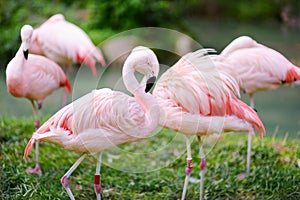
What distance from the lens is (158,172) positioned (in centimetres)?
511

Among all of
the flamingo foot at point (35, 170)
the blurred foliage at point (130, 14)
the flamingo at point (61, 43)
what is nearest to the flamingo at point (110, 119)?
the flamingo foot at point (35, 170)

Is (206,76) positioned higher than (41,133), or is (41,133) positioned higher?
(206,76)

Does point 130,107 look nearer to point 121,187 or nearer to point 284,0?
point 121,187

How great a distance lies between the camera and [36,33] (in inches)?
233

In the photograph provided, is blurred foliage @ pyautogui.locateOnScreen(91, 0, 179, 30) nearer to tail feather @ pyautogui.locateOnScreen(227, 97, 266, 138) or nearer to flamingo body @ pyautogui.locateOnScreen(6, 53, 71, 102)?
flamingo body @ pyautogui.locateOnScreen(6, 53, 71, 102)

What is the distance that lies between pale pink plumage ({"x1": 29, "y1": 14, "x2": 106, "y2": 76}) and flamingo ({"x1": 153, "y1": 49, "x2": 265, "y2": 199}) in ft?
6.65

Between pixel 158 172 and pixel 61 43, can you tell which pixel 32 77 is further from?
pixel 158 172

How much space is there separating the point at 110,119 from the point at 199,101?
0.70 meters

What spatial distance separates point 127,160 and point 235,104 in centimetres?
169

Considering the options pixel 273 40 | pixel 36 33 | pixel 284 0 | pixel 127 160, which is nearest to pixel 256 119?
pixel 127 160

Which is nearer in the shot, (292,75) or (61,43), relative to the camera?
(292,75)

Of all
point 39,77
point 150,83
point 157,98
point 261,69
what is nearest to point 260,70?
point 261,69

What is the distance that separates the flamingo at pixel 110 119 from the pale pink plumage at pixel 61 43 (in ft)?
7.21

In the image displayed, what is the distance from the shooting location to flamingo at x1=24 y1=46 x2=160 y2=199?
3584 millimetres
